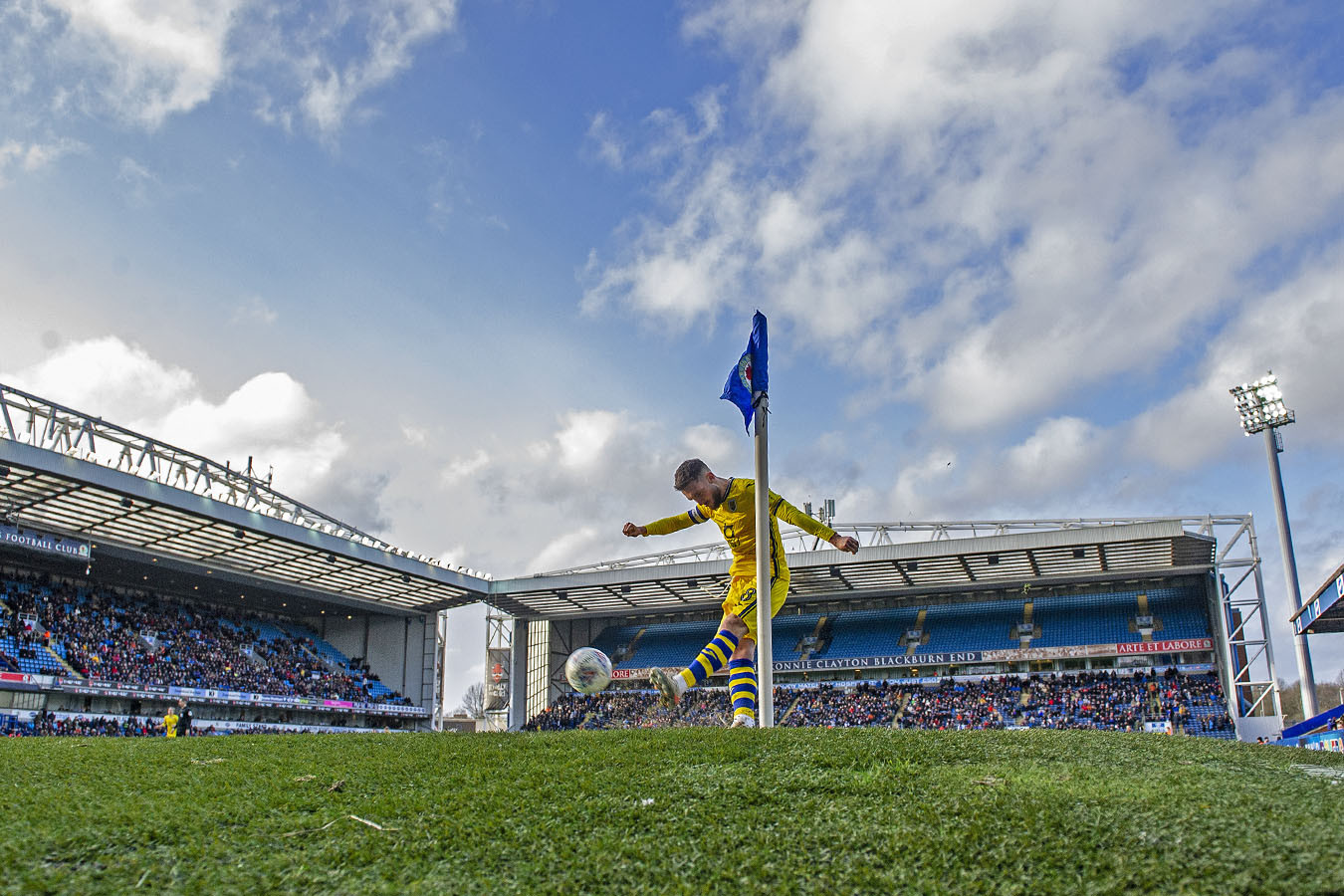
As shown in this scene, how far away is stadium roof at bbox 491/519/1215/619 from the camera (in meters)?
35.7

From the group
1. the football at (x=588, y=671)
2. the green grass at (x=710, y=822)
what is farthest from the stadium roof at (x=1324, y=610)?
the football at (x=588, y=671)

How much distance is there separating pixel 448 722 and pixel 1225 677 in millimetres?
73387

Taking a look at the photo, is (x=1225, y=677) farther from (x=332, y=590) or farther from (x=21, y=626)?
(x=21, y=626)

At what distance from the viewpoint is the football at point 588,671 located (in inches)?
417

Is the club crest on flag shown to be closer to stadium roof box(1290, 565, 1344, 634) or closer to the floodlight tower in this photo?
stadium roof box(1290, 565, 1344, 634)

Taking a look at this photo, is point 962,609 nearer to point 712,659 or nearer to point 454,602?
point 454,602

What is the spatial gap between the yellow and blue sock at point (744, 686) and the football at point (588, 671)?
1508 mm

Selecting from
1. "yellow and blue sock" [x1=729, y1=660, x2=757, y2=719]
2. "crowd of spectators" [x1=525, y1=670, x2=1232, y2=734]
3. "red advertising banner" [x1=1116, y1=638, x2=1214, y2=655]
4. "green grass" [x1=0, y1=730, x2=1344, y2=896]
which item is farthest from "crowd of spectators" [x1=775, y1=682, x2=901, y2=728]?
"green grass" [x1=0, y1=730, x2=1344, y2=896]

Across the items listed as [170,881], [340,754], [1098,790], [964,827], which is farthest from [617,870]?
[340,754]

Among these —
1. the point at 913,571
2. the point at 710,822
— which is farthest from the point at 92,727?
the point at 710,822

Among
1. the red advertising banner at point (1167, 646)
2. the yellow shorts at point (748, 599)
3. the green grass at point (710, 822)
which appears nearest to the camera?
the green grass at point (710, 822)

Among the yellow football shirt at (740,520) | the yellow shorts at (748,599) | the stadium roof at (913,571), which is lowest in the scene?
the yellow shorts at (748,599)

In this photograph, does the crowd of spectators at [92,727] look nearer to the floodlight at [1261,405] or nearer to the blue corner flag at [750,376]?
the blue corner flag at [750,376]

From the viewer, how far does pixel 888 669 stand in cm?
4350
